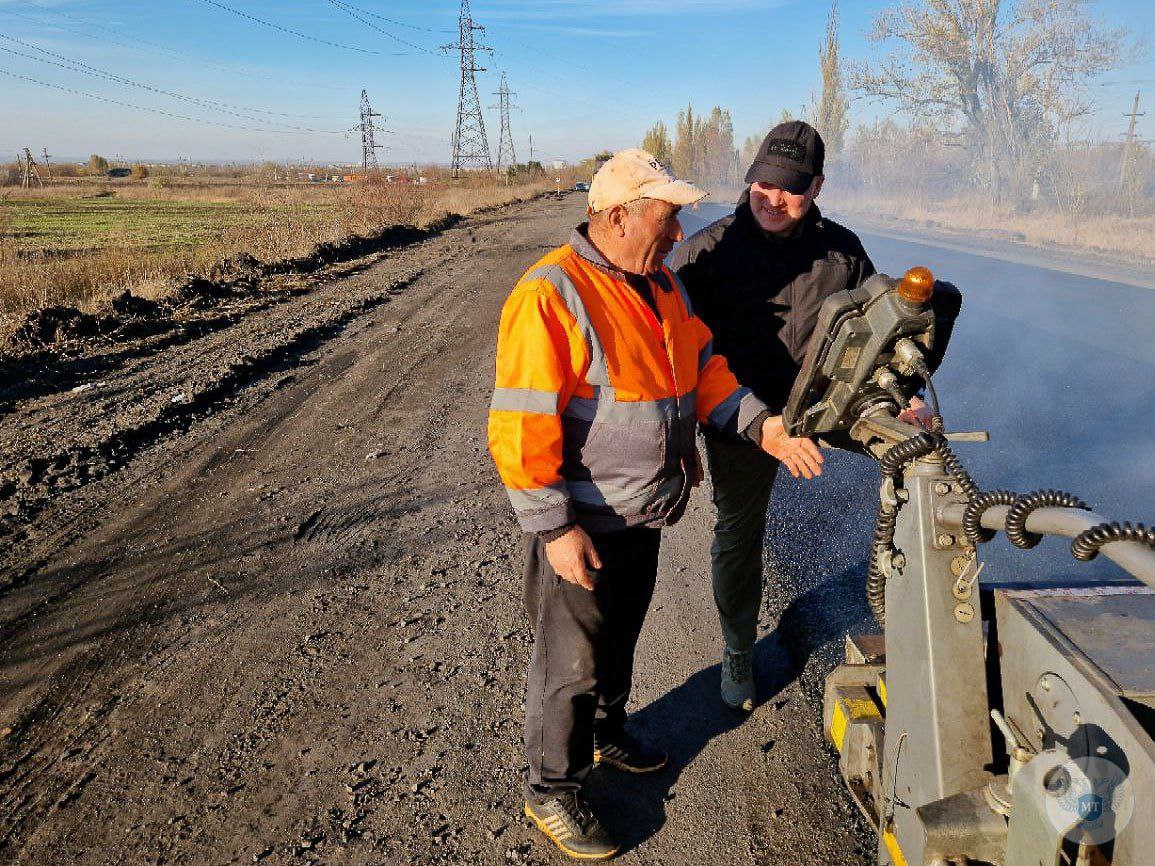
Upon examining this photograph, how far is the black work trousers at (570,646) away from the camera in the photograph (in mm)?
2336

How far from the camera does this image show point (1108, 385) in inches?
281

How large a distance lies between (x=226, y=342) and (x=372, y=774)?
25.3 ft

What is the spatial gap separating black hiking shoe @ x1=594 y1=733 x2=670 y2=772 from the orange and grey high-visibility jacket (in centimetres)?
97

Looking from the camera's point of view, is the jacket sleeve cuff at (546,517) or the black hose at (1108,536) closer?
the black hose at (1108,536)

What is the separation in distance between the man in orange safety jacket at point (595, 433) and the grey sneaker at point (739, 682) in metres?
0.69

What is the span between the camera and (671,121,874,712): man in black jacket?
2.90 meters

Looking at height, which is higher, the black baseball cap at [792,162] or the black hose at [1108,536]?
the black baseball cap at [792,162]

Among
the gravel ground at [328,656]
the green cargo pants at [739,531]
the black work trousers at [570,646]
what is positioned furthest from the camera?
the green cargo pants at [739,531]

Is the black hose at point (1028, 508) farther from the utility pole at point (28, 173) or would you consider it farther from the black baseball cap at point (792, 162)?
the utility pole at point (28, 173)

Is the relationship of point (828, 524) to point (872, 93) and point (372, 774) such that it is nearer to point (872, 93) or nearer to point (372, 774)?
point (372, 774)

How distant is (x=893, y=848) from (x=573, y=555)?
112 cm

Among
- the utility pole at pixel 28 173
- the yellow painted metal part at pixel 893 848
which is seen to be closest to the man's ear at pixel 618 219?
the yellow painted metal part at pixel 893 848

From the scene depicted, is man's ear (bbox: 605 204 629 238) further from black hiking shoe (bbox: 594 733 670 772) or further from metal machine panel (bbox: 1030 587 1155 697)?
black hiking shoe (bbox: 594 733 670 772)

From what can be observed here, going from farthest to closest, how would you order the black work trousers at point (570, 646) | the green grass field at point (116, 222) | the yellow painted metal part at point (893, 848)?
the green grass field at point (116, 222) < the black work trousers at point (570, 646) < the yellow painted metal part at point (893, 848)
